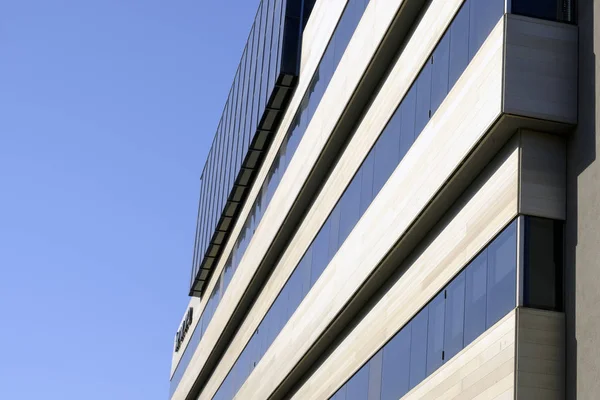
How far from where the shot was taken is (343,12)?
35625 mm

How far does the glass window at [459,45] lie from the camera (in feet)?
76.8

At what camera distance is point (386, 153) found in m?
28.7

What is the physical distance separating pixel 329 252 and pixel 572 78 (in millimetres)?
14067

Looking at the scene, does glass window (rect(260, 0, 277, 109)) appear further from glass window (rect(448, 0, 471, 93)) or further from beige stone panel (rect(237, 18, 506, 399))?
glass window (rect(448, 0, 471, 93))

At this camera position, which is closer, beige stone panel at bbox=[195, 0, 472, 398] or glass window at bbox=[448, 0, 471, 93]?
glass window at bbox=[448, 0, 471, 93]

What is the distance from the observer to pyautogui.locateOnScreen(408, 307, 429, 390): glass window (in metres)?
24.0

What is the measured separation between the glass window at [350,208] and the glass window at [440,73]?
6.49 m

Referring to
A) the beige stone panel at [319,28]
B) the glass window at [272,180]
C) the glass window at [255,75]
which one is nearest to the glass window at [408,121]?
the beige stone panel at [319,28]

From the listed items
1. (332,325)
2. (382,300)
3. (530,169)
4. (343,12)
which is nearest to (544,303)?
(530,169)

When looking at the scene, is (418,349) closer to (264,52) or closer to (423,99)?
(423,99)

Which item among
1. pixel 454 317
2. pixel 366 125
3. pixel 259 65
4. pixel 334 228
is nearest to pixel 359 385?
pixel 334 228

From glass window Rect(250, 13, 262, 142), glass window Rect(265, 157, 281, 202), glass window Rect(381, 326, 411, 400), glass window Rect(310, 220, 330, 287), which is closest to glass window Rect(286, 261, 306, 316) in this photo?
glass window Rect(310, 220, 330, 287)

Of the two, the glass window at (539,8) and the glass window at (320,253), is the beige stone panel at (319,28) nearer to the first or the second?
the glass window at (320,253)

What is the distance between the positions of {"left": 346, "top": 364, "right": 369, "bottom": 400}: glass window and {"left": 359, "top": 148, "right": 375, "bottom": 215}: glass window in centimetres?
459
